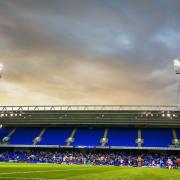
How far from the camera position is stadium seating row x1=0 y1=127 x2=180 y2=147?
67625mm

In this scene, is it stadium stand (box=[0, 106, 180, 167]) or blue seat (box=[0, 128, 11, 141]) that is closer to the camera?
stadium stand (box=[0, 106, 180, 167])

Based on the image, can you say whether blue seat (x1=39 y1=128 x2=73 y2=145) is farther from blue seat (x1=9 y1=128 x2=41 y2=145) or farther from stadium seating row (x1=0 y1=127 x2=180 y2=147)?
blue seat (x1=9 y1=128 x2=41 y2=145)

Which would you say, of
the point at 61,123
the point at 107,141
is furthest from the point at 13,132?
the point at 107,141

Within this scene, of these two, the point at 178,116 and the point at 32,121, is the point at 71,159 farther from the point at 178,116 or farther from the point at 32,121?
the point at 178,116

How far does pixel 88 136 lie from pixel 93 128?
179 inches

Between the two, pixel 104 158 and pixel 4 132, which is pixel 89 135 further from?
pixel 4 132

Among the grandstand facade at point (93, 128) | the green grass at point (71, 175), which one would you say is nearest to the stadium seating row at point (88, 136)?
the grandstand facade at point (93, 128)

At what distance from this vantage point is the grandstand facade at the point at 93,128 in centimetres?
6700

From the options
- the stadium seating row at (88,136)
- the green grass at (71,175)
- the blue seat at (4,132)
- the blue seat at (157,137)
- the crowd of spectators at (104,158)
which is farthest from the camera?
the blue seat at (4,132)

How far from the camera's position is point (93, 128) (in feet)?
250

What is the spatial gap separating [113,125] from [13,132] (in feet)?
80.1

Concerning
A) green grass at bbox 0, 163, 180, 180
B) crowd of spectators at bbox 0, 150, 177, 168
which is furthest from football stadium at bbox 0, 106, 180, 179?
green grass at bbox 0, 163, 180, 180

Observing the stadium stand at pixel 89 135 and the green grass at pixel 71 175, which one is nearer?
the green grass at pixel 71 175

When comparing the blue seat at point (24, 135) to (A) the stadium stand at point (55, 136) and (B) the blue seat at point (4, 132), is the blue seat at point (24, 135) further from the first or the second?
(A) the stadium stand at point (55, 136)
